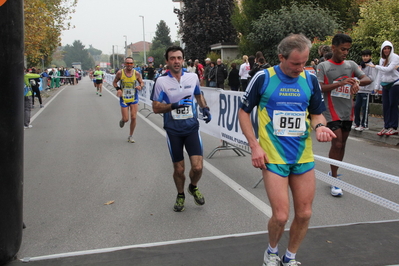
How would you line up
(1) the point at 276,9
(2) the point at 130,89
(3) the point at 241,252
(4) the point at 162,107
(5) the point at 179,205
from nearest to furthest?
(3) the point at 241,252
(4) the point at 162,107
(5) the point at 179,205
(2) the point at 130,89
(1) the point at 276,9

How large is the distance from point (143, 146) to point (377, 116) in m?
7.74

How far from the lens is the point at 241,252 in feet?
13.6

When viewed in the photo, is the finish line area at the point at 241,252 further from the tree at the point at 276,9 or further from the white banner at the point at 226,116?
the tree at the point at 276,9

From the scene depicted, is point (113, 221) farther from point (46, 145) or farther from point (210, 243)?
point (46, 145)

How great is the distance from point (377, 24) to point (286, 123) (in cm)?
1386

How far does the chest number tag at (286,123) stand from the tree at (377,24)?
1269 cm

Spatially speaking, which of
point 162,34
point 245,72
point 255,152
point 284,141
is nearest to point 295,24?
point 245,72

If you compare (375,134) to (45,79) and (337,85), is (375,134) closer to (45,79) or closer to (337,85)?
(337,85)

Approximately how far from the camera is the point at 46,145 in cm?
1084

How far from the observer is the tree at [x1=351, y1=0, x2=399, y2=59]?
595 inches

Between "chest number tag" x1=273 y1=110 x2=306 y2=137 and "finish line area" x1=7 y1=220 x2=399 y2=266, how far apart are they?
1174mm

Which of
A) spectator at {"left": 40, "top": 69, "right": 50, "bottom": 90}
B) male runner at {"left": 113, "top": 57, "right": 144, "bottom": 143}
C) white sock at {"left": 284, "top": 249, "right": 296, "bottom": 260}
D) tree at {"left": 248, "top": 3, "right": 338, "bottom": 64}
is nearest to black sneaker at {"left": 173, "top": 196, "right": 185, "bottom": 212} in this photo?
white sock at {"left": 284, "top": 249, "right": 296, "bottom": 260}

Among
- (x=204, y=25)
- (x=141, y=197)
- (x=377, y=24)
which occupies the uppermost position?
(x=204, y=25)

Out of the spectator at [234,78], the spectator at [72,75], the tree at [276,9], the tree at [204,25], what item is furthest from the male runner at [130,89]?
the spectator at [72,75]
